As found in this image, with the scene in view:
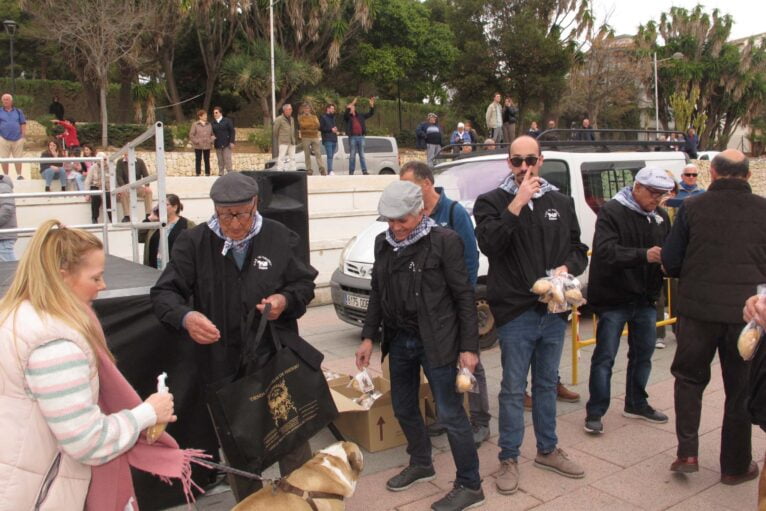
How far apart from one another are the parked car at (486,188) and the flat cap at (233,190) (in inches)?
153

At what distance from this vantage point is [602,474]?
13.0ft

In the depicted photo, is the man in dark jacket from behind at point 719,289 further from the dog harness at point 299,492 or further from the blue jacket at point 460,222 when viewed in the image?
the dog harness at point 299,492

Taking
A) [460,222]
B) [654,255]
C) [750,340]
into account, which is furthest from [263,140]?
[750,340]

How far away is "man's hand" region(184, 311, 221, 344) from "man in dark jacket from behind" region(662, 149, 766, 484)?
2650mm

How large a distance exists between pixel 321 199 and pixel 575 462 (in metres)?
8.98

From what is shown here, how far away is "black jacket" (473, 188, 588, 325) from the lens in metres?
3.71

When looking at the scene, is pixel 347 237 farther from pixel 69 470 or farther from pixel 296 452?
pixel 69 470

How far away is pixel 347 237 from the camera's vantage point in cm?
1106

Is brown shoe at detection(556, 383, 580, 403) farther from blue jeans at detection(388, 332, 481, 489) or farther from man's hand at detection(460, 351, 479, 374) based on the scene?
man's hand at detection(460, 351, 479, 374)

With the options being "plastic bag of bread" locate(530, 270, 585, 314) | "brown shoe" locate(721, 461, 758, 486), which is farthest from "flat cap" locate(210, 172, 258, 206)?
"brown shoe" locate(721, 461, 758, 486)

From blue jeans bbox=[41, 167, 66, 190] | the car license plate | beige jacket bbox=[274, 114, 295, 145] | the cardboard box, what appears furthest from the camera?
beige jacket bbox=[274, 114, 295, 145]

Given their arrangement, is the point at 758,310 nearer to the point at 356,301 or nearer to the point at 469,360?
the point at 469,360

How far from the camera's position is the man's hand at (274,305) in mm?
3006

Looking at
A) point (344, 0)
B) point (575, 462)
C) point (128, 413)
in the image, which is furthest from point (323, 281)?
point (344, 0)
